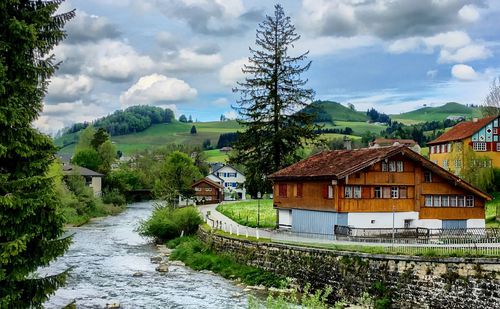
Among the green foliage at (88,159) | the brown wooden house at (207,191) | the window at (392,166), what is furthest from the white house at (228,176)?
the window at (392,166)

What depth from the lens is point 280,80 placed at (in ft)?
205

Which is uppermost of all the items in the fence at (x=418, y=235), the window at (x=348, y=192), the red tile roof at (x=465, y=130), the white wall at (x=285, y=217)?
the red tile roof at (x=465, y=130)

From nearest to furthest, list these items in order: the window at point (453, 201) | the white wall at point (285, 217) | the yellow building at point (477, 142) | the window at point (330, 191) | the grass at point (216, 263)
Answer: the grass at point (216, 263)
the window at point (330, 191)
the window at point (453, 201)
the white wall at point (285, 217)
the yellow building at point (477, 142)

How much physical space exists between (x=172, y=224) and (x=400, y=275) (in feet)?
96.0

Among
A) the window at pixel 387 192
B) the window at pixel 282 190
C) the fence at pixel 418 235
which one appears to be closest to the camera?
the fence at pixel 418 235

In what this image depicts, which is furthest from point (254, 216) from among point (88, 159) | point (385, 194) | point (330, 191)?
point (88, 159)

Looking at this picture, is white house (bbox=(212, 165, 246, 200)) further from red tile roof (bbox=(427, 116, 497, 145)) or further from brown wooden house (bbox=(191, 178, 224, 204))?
red tile roof (bbox=(427, 116, 497, 145))

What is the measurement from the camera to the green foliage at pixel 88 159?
118 meters

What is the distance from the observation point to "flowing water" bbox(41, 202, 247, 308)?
96.4ft

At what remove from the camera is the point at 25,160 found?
53.3 feet

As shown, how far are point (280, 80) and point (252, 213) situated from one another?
15.2m

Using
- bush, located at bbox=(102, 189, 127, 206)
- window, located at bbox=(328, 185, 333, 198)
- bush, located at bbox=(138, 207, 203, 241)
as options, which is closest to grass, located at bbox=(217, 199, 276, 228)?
bush, located at bbox=(138, 207, 203, 241)

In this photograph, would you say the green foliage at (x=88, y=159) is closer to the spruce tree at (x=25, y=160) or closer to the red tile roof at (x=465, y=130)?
the red tile roof at (x=465, y=130)

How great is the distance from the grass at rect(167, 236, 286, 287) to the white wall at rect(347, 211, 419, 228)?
7466 millimetres
